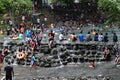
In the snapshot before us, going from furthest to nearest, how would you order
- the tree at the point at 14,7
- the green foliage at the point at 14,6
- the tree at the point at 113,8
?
the tree at the point at 14,7 < the green foliage at the point at 14,6 < the tree at the point at 113,8

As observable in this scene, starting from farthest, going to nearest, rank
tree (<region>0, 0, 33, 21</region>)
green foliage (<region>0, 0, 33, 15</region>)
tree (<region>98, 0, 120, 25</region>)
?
tree (<region>0, 0, 33, 21</region>) < green foliage (<region>0, 0, 33, 15</region>) < tree (<region>98, 0, 120, 25</region>)

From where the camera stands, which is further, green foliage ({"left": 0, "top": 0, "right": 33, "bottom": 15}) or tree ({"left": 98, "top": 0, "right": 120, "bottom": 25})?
green foliage ({"left": 0, "top": 0, "right": 33, "bottom": 15})

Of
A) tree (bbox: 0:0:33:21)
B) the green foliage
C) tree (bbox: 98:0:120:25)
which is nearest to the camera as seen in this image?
tree (bbox: 98:0:120:25)

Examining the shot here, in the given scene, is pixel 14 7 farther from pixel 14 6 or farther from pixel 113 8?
pixel 113 8

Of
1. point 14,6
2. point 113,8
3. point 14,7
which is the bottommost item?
point 14,7

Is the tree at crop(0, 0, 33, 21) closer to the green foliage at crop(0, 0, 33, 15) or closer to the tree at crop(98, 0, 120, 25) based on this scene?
the green foliage at crop(0, 0, 33, 15)

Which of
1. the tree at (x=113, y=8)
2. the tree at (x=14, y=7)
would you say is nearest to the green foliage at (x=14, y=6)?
the tree at (x=14, y=7)

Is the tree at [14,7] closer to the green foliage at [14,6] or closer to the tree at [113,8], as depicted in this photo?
the green foliage at [14,6]

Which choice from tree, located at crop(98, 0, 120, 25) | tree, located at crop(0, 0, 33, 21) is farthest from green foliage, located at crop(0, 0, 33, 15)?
tree, located at crop(98, 0, 120, 25)

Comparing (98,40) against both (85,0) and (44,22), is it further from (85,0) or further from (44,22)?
(85,0)

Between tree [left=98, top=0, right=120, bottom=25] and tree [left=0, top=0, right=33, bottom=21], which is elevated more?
tree [left=98, top=0, right=120, bottom=25]

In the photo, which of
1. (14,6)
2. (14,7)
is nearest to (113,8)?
(14,6)

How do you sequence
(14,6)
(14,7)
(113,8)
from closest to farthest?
(113,8) < (14,6) < (14,7)

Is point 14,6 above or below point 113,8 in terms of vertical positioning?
below
